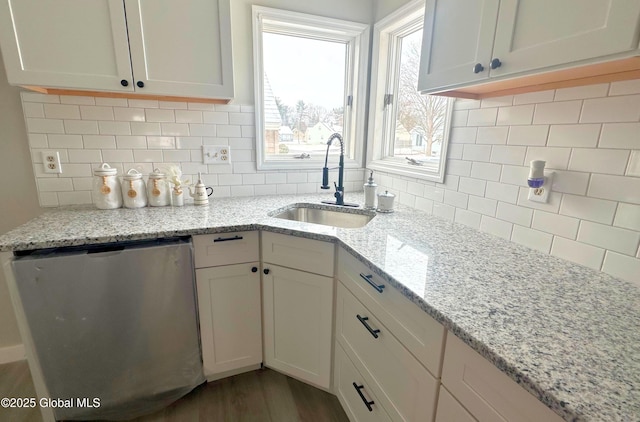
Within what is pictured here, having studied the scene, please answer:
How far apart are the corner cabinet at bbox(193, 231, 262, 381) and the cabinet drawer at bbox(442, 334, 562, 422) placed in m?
1.01

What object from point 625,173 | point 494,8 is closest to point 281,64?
point 494,8

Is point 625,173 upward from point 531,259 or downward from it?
upward

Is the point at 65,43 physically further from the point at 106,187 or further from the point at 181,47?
the point at 106,187

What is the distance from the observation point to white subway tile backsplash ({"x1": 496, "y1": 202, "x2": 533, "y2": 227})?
115 cm

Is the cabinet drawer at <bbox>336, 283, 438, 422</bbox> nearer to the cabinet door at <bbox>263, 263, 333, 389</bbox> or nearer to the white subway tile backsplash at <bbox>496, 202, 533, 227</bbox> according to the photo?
the cabinet door at <bbox>263, 263, 333, 389</bbox>

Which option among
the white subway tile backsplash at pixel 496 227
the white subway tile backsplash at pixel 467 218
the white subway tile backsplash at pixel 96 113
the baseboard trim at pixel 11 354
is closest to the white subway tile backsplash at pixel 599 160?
the white subway tile backsplash at pixel 496 227

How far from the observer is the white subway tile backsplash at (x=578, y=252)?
37.7 inches

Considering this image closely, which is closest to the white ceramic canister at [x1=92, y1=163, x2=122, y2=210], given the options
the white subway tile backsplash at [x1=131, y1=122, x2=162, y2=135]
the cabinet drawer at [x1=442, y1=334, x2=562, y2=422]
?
the white subway tile backsplash at [x1=131, y1=122, x2=162, y2=135]

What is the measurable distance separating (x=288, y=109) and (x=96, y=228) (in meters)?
1.34

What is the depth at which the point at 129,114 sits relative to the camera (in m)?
1.67

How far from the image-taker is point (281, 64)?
6.53 ft

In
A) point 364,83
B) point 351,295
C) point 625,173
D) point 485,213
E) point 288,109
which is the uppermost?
point 364,83

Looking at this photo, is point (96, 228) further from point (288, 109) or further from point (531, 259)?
point (531, 259)

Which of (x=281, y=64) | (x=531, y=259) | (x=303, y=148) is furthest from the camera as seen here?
(x=303, y=148)
